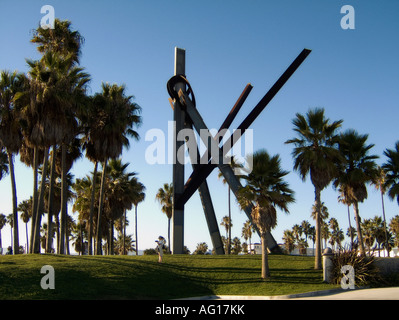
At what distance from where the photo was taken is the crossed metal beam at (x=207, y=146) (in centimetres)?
3061

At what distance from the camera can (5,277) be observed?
17.7 meters

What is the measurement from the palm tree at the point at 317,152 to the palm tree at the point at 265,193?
3.16m

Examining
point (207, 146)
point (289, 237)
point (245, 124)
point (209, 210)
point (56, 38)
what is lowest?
point (289, 237)

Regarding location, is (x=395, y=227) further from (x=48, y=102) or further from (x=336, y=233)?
(x=48, y=102)

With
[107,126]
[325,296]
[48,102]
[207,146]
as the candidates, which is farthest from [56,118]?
[325,296]

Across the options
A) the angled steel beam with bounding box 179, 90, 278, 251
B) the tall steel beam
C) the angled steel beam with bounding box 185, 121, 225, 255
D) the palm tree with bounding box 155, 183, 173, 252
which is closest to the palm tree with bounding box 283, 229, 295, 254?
the palm tree with bounding box 155, 183, 173, 252

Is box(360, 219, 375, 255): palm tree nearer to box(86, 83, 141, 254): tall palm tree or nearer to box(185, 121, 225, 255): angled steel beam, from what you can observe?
box(185, 121, 225, 255): angled steel beam

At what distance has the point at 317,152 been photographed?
25156mm

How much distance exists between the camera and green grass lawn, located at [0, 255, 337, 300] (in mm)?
17234

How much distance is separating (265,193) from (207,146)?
9865 mm
